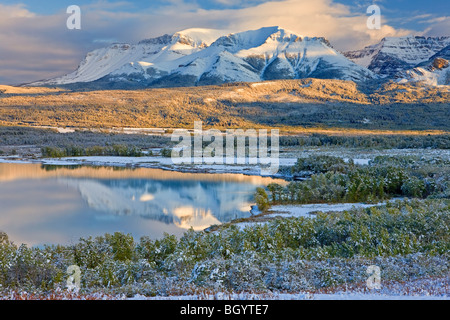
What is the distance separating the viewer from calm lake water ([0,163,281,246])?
15695mm

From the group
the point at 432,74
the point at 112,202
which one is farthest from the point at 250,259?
the point at 432,74

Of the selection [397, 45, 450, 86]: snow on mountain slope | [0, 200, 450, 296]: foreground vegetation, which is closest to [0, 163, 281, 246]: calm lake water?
[0, 200, 450, 296]: foreground vegetation

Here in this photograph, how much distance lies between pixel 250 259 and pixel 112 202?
15184 millimetres

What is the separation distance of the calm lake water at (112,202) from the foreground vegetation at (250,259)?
4067 mm

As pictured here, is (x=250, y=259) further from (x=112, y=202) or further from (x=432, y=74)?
(x=432, y=74)

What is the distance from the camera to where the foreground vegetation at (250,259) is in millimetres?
6918

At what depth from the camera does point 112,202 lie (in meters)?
21.4

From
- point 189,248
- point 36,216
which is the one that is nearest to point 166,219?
point 36,216

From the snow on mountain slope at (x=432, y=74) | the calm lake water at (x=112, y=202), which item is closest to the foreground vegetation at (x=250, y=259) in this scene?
the calm lake water at (x=112, y=202)

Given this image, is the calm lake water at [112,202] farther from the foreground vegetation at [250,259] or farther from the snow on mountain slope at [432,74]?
the snow on mountain slope at [432,74]

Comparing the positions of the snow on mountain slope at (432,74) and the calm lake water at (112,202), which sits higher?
the snow on mountain slope at (432,74)
